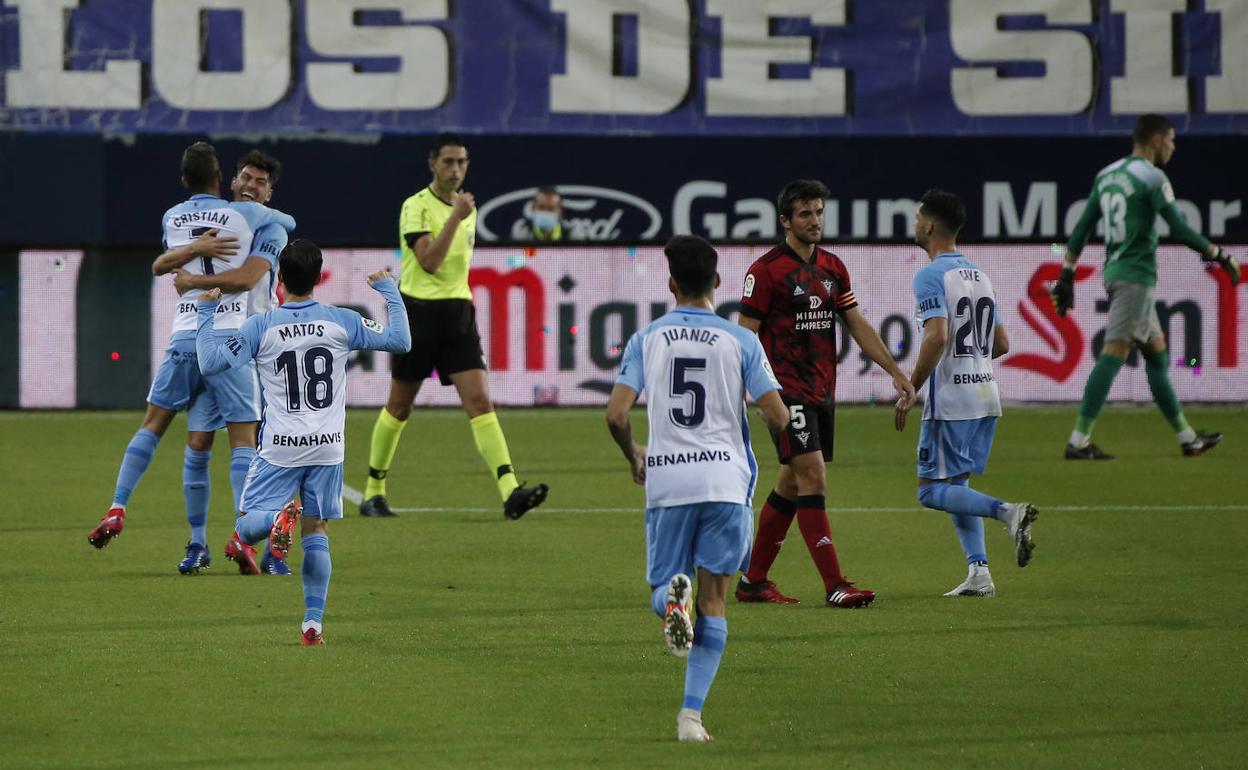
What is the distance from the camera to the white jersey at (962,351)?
952 cm

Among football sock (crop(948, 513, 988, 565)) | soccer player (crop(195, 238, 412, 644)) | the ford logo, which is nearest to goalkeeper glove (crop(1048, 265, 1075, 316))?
football sock (crop(948, 513, 988, 565))

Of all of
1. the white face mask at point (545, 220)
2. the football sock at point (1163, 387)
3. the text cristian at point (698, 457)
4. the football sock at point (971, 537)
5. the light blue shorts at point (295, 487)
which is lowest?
the football sock at point (971, 537)

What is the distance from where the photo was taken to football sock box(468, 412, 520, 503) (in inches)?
470

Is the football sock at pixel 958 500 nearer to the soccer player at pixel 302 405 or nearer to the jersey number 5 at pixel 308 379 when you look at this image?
the soccer player at pixel 302 405

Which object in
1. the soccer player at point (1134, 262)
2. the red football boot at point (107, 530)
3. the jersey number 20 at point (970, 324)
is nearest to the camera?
the jersey number 20 at point (970, 324)

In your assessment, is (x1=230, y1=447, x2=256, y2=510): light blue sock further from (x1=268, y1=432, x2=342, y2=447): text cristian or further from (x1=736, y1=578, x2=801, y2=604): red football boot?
(x1=736, y1=578, x2=801, y2=604): red football boot

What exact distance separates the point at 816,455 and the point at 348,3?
15553 mm

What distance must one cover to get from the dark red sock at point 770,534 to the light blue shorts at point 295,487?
6.65ft

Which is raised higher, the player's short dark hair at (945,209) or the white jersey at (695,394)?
the player's short dark hair at (945,209)

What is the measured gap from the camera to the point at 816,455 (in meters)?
9.20

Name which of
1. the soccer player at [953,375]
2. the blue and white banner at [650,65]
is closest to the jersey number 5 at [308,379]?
the soccer player at [953,375]

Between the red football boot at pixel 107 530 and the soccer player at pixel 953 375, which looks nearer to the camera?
the soccer player at pixel 953 375

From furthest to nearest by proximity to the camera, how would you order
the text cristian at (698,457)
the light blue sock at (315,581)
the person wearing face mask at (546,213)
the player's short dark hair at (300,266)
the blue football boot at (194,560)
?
1. the person wearing face mask at (546,213)
2. the blue football boot at (194,560)
3. the player's short dark hair at (300,266)
4. the light blue sock at (315,581)
5. the text cristian at (698,457)

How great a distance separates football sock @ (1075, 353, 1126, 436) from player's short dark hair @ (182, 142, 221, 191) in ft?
22.9
